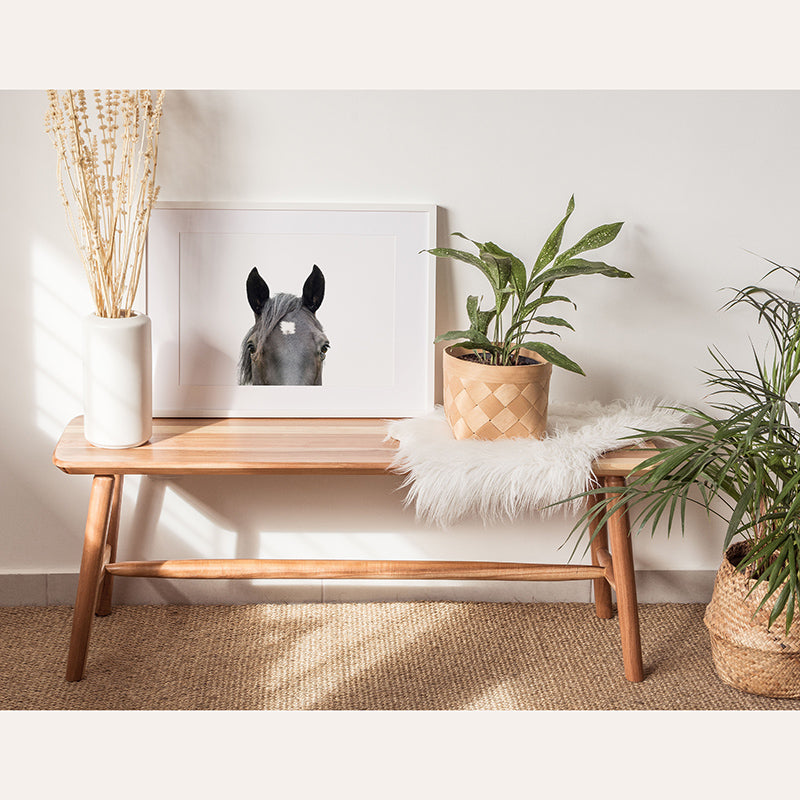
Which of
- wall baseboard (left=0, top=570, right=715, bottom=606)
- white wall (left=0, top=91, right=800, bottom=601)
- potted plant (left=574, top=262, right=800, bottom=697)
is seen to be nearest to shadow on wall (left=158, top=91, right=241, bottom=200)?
white wall (left=0, top=91, right=800, bottom=601)

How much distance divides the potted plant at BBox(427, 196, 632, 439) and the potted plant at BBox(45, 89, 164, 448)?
73 centimetres

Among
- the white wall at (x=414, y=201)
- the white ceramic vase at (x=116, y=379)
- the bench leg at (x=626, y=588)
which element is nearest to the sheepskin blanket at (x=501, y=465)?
the bench leg at (x=626, y=588)

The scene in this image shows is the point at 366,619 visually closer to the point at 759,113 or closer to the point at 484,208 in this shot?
the point at 484,208

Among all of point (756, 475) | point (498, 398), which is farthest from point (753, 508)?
point (498, 398)

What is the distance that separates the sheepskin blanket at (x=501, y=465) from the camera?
2137mm

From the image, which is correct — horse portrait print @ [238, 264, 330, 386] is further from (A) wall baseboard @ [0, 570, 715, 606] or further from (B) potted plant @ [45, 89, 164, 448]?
(A) wall baseboard @ [0, 570, 715, 606]

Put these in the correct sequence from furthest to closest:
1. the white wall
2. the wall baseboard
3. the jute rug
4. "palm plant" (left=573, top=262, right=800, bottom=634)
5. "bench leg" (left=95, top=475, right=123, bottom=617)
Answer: the wall baseboard, "bench leg" (left=95, top=475, right=123, bottom=617), the white wall, the jute rug, "palm plant" (left=573, top=262, right=800, bottom=634)

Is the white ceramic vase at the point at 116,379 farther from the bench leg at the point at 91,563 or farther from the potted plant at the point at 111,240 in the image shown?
the bench leg at the point at 91,563

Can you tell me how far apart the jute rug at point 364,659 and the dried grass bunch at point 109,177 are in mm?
907

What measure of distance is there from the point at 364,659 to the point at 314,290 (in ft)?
3.21

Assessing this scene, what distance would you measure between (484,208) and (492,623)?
3.77 feet

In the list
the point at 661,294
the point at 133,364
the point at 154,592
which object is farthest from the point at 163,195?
the point at 661,294

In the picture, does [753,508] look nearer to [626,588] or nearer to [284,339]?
[626,588]

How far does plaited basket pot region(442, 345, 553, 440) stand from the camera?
219cm
